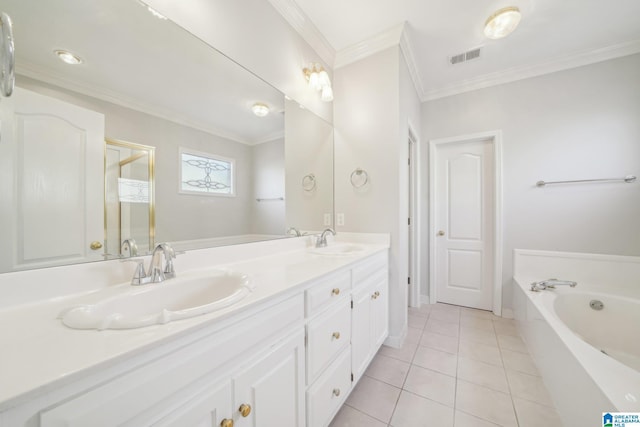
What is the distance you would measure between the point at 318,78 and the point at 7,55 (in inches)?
66.9

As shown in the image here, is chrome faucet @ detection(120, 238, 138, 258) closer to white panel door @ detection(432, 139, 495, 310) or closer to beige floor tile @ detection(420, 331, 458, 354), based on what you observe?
beige floor tile @ detection(420, 331, 458, 354)

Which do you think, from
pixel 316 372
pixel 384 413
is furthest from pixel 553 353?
pixel 316 372

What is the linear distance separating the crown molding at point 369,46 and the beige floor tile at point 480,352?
2.58m

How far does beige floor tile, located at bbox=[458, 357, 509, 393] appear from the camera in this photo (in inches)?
59.0

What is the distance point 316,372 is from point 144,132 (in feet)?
4.24

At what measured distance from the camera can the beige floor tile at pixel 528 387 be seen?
1.38 meters

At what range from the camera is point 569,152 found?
222cm

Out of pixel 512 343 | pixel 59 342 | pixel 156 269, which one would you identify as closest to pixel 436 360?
pixel 512 343

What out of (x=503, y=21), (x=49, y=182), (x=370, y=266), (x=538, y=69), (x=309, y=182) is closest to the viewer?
(x=49, y=182)

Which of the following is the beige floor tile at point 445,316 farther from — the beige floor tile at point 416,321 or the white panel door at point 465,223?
the white panel door at point 465,223

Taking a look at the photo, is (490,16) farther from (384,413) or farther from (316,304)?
(384,413)


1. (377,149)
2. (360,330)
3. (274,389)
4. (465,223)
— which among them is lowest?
(360,330)

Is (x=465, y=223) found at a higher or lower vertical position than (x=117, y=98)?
lower

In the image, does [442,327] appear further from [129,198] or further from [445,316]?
[129,198]
